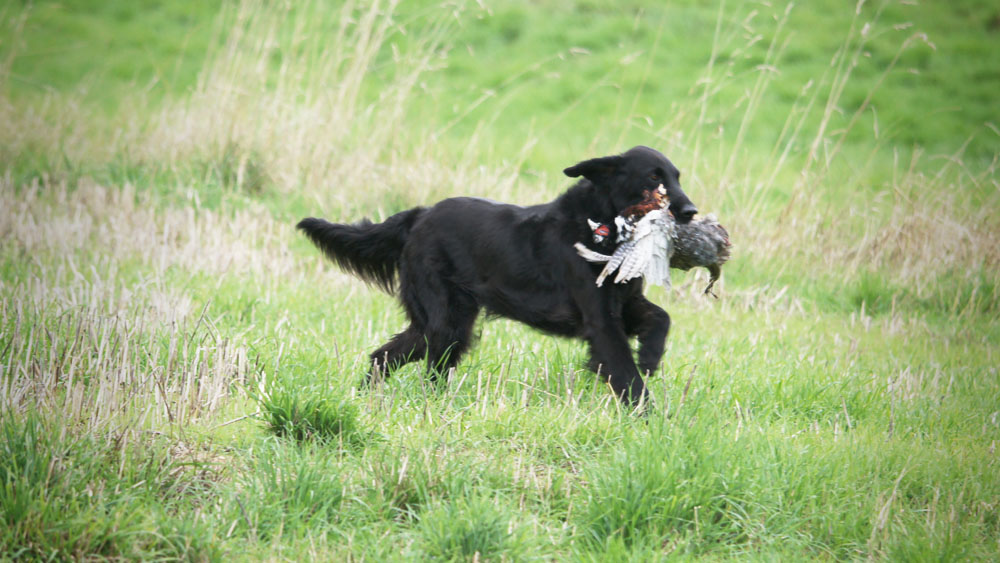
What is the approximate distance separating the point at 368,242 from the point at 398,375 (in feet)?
2.82

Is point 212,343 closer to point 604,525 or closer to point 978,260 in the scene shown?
point 604,525

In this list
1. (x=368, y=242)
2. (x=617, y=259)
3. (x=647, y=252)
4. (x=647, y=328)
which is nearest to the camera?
(x=647, y=252)

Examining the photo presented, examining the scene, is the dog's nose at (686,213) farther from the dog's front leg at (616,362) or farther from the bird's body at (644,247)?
the dog's front leg at (616,362)

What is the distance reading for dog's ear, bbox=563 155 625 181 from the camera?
157 inches

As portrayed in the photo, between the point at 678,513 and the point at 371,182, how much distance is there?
16.8ft

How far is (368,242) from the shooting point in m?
4.60

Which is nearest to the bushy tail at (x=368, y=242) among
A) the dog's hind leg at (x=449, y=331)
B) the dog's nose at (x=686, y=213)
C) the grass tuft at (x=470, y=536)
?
the dog's hind leg at (x=449, y=331)

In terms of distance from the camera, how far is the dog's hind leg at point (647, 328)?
3885 mm

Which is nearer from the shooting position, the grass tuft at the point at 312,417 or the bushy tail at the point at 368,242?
the grass tuft at the point at 312,417

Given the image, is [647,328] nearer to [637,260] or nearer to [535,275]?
[637,260]

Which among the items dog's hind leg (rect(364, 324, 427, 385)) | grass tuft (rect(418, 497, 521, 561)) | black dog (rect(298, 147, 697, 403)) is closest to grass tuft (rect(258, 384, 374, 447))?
grass tuft (rect(418, 497, 521, 561))

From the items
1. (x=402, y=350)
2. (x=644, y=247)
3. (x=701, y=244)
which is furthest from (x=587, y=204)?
(x=402, y=350)

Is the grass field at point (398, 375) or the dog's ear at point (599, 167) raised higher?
the dog's ear at point (599, 167)

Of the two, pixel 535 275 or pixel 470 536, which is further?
pixel 535 275
